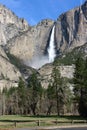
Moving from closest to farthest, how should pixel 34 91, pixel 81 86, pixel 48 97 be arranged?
pixel 81 86, pixel 34 91, pixel 48 97

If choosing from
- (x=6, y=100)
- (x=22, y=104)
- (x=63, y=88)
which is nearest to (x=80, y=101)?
(x=63, y=88)

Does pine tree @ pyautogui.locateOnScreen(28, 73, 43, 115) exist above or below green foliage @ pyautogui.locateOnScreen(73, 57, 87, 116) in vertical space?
above

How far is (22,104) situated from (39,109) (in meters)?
8.05

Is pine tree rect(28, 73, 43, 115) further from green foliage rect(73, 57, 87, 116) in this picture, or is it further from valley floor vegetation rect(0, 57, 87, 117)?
green foliage rect(73, 57, 87, 116)

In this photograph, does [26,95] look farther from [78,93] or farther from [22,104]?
[78,93]

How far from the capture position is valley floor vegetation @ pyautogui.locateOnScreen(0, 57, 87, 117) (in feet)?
327

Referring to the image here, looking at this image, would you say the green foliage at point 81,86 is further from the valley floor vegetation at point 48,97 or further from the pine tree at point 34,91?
the pine tree at point 34,91

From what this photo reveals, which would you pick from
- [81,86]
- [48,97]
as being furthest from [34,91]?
[81,86]

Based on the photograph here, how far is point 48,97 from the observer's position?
478ft

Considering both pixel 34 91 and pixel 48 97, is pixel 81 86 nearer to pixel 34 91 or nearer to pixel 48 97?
pixel 34 91

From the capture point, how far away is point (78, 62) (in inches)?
3976

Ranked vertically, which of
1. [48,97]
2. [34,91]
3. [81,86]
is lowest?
[81,86]

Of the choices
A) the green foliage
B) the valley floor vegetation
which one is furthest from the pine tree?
the green foliage

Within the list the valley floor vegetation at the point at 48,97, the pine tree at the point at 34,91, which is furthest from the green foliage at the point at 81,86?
the pine tree at the point at 34,91
